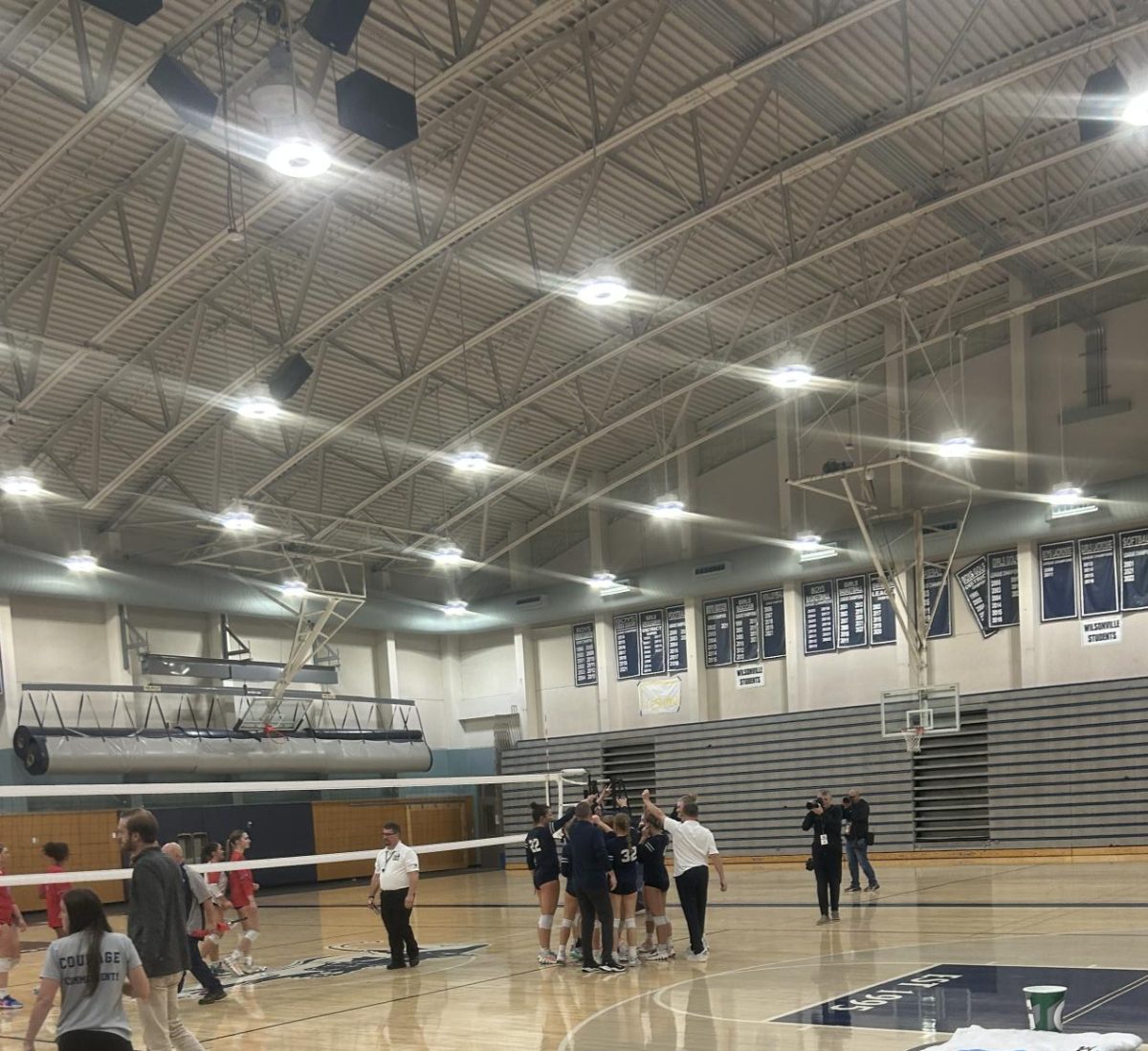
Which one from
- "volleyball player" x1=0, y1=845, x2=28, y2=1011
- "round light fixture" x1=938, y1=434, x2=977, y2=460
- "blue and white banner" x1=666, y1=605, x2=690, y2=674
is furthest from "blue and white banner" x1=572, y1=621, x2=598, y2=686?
"volleyball player" x1=0, y1=845, x2=28, y2=1011

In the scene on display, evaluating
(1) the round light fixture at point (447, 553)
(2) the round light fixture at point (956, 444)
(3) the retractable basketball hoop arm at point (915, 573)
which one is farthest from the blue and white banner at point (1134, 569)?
(1) the round light fixture at point (447, 553)

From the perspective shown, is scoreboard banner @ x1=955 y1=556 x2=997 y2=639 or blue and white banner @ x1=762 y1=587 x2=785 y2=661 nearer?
scoreboard banner @ x1=955 y1=556 x2=997 y2=639

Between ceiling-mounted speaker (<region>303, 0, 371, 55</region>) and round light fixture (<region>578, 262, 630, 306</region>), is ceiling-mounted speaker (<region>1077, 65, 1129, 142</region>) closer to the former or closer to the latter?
round light fixture (<region>578, 262, 630, 306</region>)

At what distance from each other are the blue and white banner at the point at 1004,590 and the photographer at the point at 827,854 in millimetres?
12498

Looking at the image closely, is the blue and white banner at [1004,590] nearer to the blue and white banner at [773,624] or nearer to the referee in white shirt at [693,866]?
the blue and white banner at [773,624]

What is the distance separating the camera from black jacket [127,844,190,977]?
8.97 m

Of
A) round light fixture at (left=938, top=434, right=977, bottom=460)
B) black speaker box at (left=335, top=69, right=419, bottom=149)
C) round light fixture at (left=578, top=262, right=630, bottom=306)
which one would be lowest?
round light fixture at (left=938, top=434, right=977, bottom=460)

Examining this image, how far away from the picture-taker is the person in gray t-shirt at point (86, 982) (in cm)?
693

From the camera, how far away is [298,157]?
40.5ft

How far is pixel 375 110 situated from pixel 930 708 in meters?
18.4

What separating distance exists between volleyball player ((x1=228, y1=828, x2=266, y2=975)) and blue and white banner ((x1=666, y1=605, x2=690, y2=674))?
1840 cm

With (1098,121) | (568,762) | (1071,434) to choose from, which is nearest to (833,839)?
(1098,121)

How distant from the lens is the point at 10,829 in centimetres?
2769

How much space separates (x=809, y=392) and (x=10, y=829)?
19965 mm
